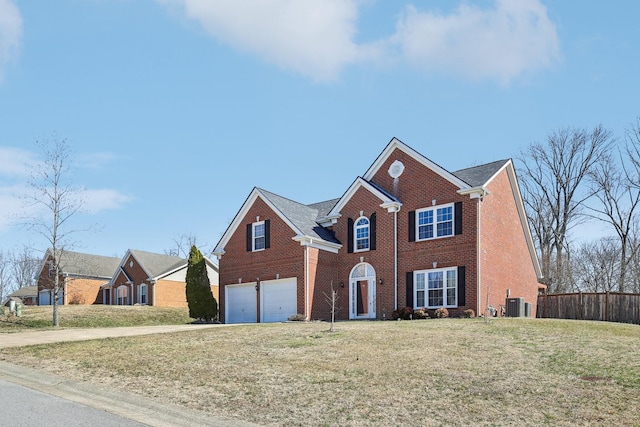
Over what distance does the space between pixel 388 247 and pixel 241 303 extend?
9084 millimetres

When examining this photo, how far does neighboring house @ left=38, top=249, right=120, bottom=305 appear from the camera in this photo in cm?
5147

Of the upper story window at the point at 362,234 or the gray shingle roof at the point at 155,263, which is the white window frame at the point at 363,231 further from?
the gray shingle roof at the point at 155,263

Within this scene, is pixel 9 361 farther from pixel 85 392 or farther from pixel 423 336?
pixel 423 336

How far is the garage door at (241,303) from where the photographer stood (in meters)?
31.3

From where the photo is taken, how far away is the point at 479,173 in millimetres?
27625

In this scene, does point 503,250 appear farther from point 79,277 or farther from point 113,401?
point 79,277

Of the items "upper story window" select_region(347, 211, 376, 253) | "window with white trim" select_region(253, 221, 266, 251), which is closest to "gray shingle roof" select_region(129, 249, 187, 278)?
"window with white trim" select_region(253, 221, 266, 251)

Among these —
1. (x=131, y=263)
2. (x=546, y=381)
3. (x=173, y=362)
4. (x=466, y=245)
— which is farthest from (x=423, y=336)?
(x=131, y=263)

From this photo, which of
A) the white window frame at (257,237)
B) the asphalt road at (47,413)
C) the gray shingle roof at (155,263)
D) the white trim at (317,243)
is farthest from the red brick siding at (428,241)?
the gray shingle roof at (155,263)

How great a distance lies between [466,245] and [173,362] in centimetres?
1520

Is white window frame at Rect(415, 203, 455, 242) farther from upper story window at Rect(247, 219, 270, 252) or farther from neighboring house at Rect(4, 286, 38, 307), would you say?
neighboring house at Rect(4, 286, 38, 307)

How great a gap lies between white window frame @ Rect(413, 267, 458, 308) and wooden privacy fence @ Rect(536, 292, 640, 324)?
6.73 meters

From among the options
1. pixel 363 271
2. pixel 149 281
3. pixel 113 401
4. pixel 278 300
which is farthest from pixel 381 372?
pixel 149 281

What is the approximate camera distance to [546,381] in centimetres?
1141
